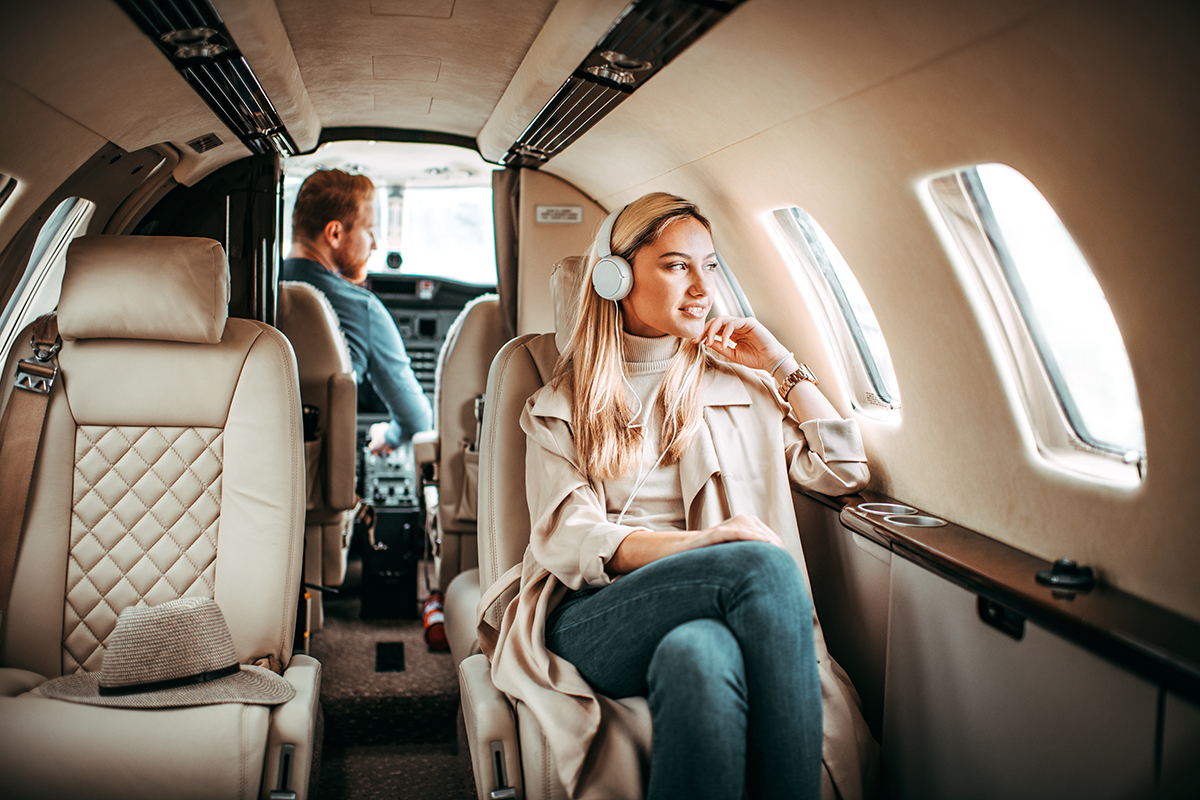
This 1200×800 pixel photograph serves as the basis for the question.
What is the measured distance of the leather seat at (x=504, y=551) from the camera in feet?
5.89

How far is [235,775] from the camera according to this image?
178 centimetres

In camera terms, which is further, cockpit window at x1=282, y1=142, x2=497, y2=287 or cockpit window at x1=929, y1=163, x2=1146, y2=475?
cockpit window at x1=282, y1=142, x2=497, y2=287

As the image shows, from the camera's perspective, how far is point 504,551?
7.35ft

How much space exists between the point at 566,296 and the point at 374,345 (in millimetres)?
1924

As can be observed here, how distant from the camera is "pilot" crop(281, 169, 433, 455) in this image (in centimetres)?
399

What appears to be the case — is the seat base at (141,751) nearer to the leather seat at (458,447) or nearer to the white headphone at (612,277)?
the white headphone at (612,277)

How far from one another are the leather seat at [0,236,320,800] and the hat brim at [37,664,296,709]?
0.09m

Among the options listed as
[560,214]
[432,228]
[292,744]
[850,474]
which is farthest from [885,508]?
[432,228]

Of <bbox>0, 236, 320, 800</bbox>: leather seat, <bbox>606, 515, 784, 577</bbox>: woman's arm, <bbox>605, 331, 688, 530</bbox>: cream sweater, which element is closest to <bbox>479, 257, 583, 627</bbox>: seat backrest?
<bbox>605, 331, 688, 530</bbox>: cream sweater

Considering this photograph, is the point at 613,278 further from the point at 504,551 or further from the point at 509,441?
the point at 504,551

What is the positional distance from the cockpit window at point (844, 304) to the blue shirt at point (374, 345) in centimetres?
210

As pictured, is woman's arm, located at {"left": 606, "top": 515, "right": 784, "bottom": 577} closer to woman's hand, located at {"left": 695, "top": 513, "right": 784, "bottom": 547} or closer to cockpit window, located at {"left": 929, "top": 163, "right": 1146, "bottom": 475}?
woman's hand, located at {"left": 695, "top": 513, "right": 784, "bottom": 547}

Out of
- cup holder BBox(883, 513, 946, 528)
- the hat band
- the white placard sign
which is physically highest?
the white placard sign

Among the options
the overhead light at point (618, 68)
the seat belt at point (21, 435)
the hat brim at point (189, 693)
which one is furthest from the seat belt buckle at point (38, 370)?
the overhead light at point (618, 68)
